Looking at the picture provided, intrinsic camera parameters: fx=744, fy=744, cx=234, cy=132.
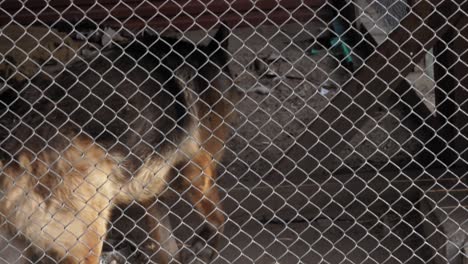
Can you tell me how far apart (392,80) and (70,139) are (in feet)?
6.66

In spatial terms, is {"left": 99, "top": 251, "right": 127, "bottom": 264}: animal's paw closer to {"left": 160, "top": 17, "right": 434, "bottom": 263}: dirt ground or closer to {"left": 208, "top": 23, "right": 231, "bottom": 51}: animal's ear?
{"left": 160, "top": 17, "right": 434, "bottom": 263}: dirt ground

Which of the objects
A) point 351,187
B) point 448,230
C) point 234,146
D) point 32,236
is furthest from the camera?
point 234,146

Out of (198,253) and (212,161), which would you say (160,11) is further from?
(198,253)

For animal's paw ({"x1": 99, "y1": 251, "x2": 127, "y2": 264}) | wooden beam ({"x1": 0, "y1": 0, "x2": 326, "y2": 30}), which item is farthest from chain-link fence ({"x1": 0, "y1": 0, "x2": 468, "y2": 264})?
wooden beam ({"x1": 0, "y1": 0, "x2": 326, "y2": 30})

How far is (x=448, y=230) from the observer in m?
4.51

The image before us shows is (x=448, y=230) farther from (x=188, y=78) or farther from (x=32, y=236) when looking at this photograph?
(x=32, y=236)

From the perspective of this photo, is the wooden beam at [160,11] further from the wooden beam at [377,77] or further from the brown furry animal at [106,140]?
the wooden beam at [377,77]

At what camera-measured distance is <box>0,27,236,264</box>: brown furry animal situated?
3990 mm

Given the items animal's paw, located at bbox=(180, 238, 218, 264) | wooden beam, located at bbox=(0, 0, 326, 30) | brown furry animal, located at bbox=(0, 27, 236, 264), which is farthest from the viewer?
wooden beam, located at bbox=(0, 0, 326, 30)

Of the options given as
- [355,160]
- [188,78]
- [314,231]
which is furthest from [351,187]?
[188,78]

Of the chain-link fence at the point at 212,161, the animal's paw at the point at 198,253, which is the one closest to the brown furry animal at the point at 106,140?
the chain-link fence at the point at 212,161

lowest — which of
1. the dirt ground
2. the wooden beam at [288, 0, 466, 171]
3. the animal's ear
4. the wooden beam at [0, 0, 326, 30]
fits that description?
the wooden beam at [0, 0, 326, 30]

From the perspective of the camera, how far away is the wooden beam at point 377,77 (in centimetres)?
449

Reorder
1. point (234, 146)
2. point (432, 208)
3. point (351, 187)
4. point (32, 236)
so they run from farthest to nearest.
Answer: point (234, 146)
point (351, 187)
point (432, 208)
point (32, 236)
